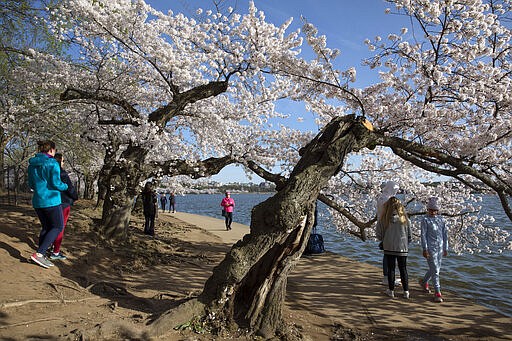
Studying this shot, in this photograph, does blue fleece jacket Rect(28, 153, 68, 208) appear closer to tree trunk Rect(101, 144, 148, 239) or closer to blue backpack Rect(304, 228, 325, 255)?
tree trunk Rect(101, 144, 148, 239)

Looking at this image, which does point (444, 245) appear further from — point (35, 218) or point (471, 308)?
point (35, 218)

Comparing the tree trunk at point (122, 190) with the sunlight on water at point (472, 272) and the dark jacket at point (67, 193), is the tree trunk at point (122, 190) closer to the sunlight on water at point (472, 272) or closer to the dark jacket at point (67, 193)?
the dark jacket at point (67, 193)

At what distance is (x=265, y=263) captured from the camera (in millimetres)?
3930

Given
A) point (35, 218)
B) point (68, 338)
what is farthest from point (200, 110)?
point (68, 338)

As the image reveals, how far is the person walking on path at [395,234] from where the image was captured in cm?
543

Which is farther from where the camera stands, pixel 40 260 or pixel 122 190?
pixel 122 190

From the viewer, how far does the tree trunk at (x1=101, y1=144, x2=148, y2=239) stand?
7.44 m

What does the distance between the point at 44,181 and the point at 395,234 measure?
549cm

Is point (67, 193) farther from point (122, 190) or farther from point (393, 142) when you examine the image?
point (393, 142)

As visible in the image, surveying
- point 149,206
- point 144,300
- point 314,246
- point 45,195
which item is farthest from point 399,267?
point 149,206

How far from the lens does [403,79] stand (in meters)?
6.47

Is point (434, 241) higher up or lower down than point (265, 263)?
higher up

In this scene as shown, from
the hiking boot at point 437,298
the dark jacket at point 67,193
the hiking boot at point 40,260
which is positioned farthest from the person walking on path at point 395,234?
the hiking boot at point 40,260

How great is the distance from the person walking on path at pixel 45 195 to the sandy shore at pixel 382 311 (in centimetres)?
370
